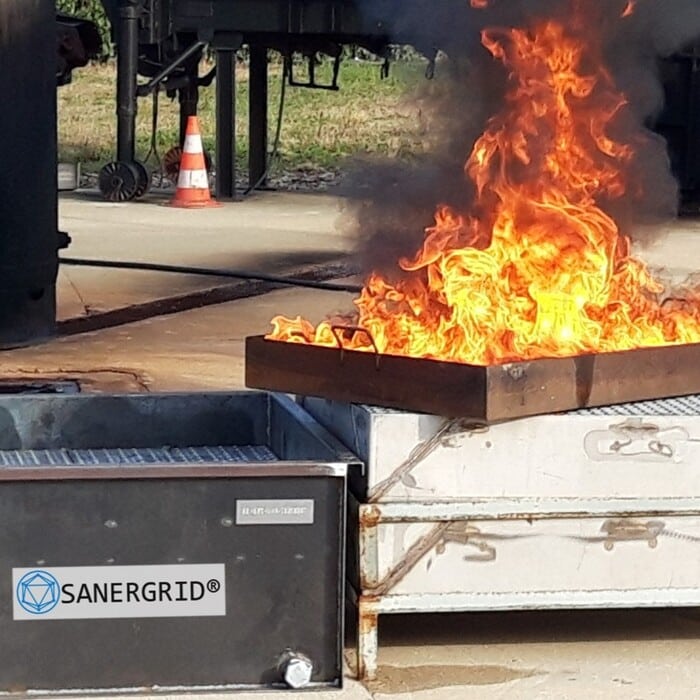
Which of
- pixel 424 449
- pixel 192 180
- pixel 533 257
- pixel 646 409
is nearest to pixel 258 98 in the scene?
pixel 192 180

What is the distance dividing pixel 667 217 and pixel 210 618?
106 inches

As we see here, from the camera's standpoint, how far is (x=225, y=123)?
12.9 m

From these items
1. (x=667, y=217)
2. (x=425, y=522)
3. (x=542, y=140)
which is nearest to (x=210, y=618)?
(x=425, y=522)

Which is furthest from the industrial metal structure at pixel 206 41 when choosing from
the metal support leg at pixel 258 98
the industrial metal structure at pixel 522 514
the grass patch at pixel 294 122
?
the industrial metal structure at pixel 522 514

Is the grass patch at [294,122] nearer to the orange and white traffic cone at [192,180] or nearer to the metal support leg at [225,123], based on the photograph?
the metal support leg at [225,123]

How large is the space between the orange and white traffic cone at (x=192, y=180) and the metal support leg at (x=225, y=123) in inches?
7.2

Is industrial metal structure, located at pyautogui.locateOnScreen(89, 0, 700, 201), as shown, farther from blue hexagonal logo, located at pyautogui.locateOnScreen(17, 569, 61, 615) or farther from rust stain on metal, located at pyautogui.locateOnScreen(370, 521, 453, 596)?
blue hexagonal logo, located at pyautogui.locateOnScreen(17, 569, 61, 615)

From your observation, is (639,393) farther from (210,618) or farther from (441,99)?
(441,99)

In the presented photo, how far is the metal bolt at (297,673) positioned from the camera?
338cm

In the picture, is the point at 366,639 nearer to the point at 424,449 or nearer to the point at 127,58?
the point at 424,449

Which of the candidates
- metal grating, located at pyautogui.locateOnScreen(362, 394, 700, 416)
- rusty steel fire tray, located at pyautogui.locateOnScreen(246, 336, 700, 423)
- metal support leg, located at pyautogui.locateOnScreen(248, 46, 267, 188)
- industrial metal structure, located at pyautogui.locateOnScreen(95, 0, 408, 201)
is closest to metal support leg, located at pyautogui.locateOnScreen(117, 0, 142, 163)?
industrial metal structure, located at pyautogui.locateOnScreen(95, 0, 408, 201)

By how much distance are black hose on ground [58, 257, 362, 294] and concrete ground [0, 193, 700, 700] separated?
1.9 inches

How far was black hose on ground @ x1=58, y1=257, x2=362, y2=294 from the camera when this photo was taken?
8656mm

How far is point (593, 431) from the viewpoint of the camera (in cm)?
350
